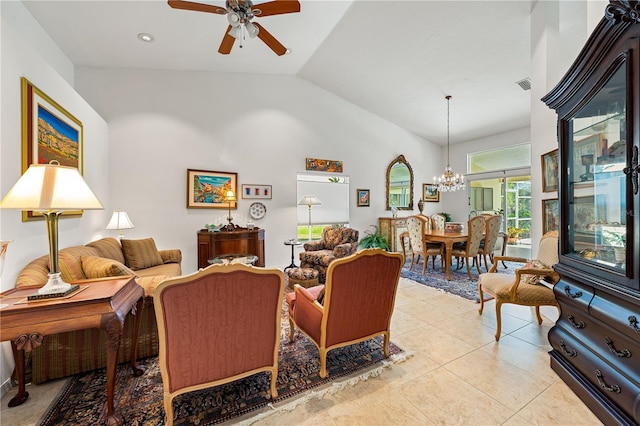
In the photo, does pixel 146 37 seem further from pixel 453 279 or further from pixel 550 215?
pixel 453 279

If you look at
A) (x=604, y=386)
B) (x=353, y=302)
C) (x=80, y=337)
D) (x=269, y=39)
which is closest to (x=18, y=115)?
(x=80, y=337)

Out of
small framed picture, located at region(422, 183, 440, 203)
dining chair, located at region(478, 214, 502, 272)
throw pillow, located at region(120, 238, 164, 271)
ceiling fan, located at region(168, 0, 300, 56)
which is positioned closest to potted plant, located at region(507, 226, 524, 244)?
small framed picture, located at region(422, 183, 440, 203)

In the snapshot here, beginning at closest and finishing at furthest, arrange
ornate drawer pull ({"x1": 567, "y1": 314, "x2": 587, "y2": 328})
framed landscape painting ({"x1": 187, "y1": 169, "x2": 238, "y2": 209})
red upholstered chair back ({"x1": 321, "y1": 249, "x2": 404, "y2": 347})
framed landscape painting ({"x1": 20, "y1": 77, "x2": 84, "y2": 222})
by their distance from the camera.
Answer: ornate drawer pull ({"x1": 567, "y1": 314, "x2": 587, "y2": 328}), red upholstered chair back ({"x1": 321, "y1": 249, "x2": 404, "y2": 347}), framed landscape painting ({"x1": 20, "y1": 77, "x2": 84, "y2": 222}), framed landscape painting ({"x1": 187, "y1": 169, "x2": 238, "y2": 209})

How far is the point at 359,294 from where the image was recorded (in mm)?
1893

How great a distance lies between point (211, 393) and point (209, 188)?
3636 millimetres

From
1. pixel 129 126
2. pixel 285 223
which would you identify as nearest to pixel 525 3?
pixel 285 223

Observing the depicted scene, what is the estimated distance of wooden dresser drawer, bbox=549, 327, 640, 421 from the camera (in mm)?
1150

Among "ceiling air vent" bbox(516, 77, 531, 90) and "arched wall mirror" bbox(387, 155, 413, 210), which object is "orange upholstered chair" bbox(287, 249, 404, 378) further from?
"arched wall mirror" bbox(387, 155, 413, 210)

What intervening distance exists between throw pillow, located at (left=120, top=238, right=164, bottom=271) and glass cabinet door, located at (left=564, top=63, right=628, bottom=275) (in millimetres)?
4440

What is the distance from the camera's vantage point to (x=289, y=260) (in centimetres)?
538

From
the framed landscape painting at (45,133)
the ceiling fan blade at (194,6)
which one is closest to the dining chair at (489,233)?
the ceiling fan blade at (194,6)

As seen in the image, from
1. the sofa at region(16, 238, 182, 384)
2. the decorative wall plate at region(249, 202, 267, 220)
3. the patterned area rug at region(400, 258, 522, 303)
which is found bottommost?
the patterned area rug at region(400, 258, 522, 303)

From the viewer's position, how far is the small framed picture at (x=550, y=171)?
8.84ft

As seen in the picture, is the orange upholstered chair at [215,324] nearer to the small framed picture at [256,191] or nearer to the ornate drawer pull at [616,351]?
the ornate drawer pull at [616,351]
